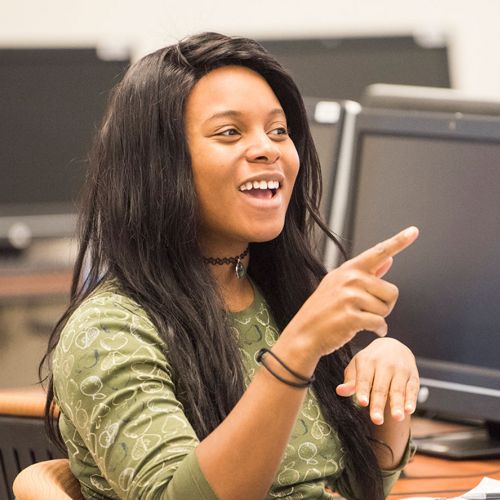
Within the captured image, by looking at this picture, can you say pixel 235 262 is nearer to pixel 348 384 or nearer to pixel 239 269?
pixel 239 269

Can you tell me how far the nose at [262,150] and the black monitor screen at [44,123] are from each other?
8.96 feet

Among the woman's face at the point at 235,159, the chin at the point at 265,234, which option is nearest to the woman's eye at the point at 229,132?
the woman's face at the point at 235,159

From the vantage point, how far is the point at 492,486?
1628 mm

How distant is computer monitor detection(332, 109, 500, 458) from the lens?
1938 millimetres

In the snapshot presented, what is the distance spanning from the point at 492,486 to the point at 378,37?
99.4 inches

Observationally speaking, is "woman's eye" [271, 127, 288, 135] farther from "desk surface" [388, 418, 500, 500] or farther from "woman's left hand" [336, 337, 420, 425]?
"desk surface" [388, 418, 500, 500]

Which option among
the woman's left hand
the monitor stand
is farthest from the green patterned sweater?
the monitor stand

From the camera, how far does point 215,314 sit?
1.46 metres

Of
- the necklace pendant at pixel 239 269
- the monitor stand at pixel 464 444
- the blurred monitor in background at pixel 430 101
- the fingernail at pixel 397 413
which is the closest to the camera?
the fingernail at pixel 397 413

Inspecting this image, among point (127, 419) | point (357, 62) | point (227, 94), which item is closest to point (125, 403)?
point (127, 419)

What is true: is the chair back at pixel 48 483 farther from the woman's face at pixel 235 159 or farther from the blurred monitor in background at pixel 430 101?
the blurred monitor in background at pixel 430 101

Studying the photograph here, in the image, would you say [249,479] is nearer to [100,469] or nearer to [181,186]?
[100,469]

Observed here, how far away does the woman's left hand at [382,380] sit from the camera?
4.70ft

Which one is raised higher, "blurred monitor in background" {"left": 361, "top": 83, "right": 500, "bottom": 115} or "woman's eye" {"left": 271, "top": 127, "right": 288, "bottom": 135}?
"woman's eye" {"left": 271, "top": 127, "right": 288, "bottom": 135}
